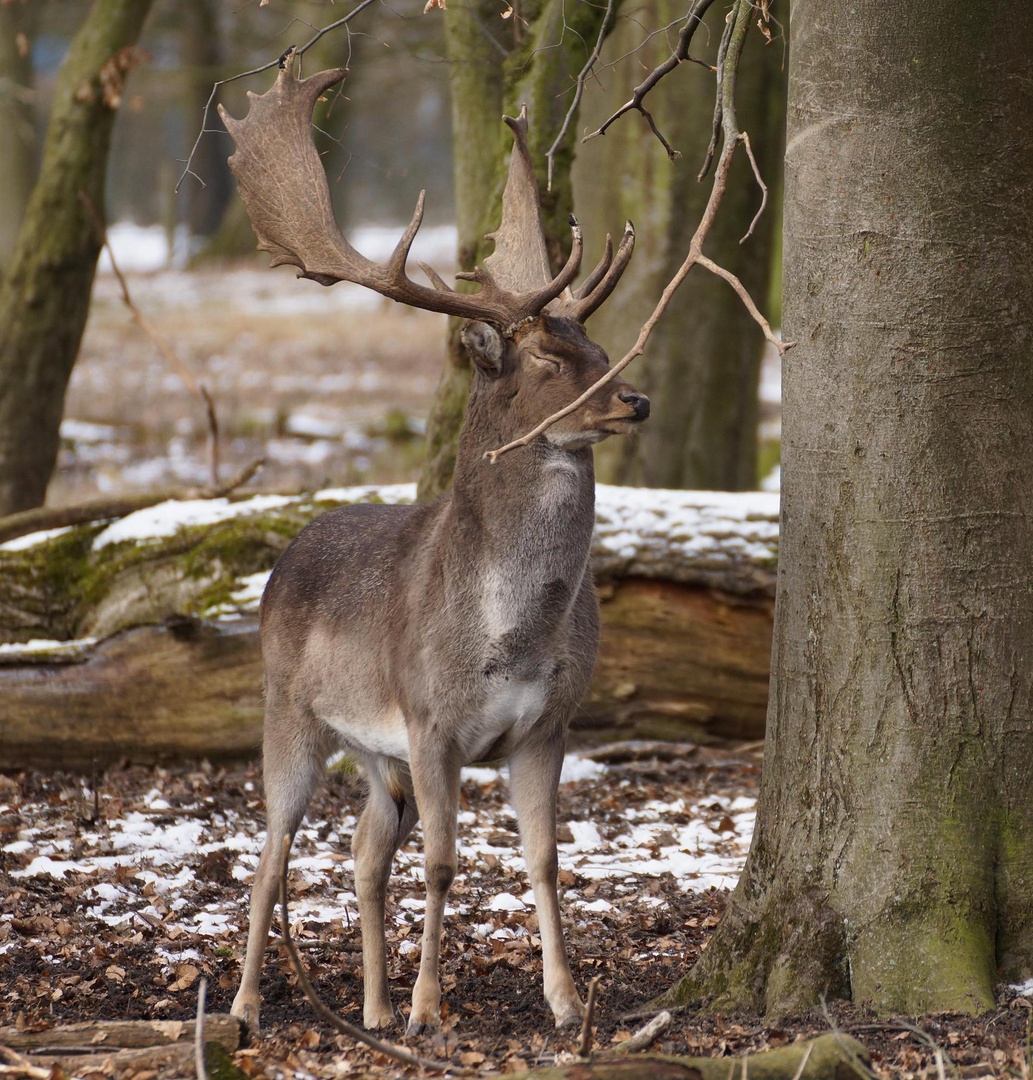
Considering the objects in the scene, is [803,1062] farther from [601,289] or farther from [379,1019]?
[601,289]

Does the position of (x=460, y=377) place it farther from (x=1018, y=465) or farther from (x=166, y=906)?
(x=1018, y=465)

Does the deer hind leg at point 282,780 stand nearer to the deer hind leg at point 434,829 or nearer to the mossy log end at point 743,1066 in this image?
the deer hind leg at point 434,829

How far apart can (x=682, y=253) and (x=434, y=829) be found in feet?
22.7

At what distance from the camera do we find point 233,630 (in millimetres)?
7164

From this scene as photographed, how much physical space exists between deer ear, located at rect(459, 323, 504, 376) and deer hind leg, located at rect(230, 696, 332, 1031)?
159 centimetres

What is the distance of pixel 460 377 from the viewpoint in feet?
25.6

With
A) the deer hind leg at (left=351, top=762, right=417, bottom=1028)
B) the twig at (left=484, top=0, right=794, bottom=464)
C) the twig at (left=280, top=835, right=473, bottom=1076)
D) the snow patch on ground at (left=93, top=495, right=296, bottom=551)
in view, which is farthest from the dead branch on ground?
the twig at (left=280, top=835, right=473, bottom=1076)

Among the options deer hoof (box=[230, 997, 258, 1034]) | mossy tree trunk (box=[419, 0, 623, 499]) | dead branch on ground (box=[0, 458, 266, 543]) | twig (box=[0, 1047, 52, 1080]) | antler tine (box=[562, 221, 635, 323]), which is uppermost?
mossy tree trunk (box=[419, 0, 623, 499])

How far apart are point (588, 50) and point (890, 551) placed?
15.2 ft

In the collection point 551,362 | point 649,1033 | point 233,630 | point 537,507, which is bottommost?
point 649,1033

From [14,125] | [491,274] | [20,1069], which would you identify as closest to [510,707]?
[491,274]

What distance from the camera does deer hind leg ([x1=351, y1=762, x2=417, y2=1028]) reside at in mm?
4750

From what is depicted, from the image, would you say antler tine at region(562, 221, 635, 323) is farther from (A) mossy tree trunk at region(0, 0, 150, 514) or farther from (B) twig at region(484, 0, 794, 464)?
(A) mossy tree trunk at region(0, 0, 150, 514)

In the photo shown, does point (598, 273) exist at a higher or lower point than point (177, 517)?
higher
